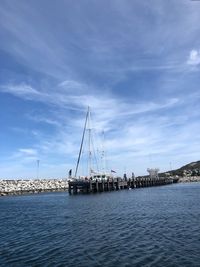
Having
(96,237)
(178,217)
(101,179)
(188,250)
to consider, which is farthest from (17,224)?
(101,179)

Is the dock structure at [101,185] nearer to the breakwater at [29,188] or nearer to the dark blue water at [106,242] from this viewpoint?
the breakwater at [29,188]

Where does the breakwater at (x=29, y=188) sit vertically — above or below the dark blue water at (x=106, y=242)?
above

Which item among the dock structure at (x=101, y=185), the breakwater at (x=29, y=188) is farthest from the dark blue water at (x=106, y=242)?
the breakwater at (x=29, y=188)

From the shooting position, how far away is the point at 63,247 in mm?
26375

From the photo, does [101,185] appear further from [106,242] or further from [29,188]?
[106,242]

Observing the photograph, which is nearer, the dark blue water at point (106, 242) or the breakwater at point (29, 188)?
the dark blue water at point (106, 242)

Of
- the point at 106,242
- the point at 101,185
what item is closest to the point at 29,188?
the point at 101,185

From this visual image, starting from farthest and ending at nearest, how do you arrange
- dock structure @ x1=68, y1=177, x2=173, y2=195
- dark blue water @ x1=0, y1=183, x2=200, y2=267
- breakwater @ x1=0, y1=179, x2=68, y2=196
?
breakwater @ x1=0, y1=179, x2=68, y2=196 → dock structure @ x1=68, y1=177, x2=173, y2=195 → dark blue water @ x1=0, y1=183, x2=200, y2=267

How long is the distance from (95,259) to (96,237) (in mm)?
7227

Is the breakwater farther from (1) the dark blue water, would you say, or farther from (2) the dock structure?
(1) the dark blue water

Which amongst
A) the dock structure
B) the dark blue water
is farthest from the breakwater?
the dark blue water

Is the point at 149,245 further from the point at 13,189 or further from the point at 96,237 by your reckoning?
the point at 13,189

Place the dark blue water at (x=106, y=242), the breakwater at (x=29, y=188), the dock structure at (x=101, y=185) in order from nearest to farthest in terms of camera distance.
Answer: the dark blue water at (x=106, y=242) → the dock structure at (x=101, y=185) → the breakwater at (x=29, y=188)

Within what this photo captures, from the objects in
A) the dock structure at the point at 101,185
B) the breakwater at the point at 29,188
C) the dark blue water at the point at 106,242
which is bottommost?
the dark blue water at the point at 106,242
